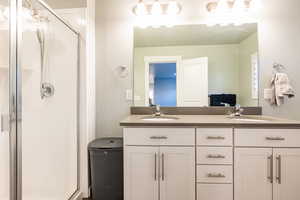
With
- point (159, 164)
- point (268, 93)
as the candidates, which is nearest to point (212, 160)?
point (159, 164)

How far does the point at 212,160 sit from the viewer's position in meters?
1.62

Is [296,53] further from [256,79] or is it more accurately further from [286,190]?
[286,190]

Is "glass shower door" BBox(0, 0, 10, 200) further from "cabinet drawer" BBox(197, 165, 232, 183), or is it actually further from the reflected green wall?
"cabinet drawer" BBox(197, 165, 232, 183)

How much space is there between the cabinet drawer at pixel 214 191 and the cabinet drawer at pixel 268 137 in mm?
366

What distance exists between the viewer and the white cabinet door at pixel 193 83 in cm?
221

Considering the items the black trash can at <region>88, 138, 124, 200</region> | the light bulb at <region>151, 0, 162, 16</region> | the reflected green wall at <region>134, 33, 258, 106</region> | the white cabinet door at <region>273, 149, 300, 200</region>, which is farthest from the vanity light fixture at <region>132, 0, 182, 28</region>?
the white cabinet door at <region>273, 149, 300, 200</region>

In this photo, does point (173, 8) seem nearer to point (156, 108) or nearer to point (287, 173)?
point (156, 108)

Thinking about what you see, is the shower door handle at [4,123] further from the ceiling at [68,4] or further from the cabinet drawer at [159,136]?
the ceiling at [68,4]

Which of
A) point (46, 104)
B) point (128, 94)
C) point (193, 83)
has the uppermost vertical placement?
point (193, 83)

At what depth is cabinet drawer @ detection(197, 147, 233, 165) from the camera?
63.6 inches

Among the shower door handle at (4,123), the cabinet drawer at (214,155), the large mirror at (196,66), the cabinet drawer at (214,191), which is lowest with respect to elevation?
the cabinet drawer at (214,191)

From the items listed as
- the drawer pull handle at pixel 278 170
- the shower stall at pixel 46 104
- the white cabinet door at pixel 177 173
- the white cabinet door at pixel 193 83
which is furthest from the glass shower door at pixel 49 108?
the drawer pull handle at pixel 278 170

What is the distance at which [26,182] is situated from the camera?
1.69 m

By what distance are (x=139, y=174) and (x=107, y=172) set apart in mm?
360
